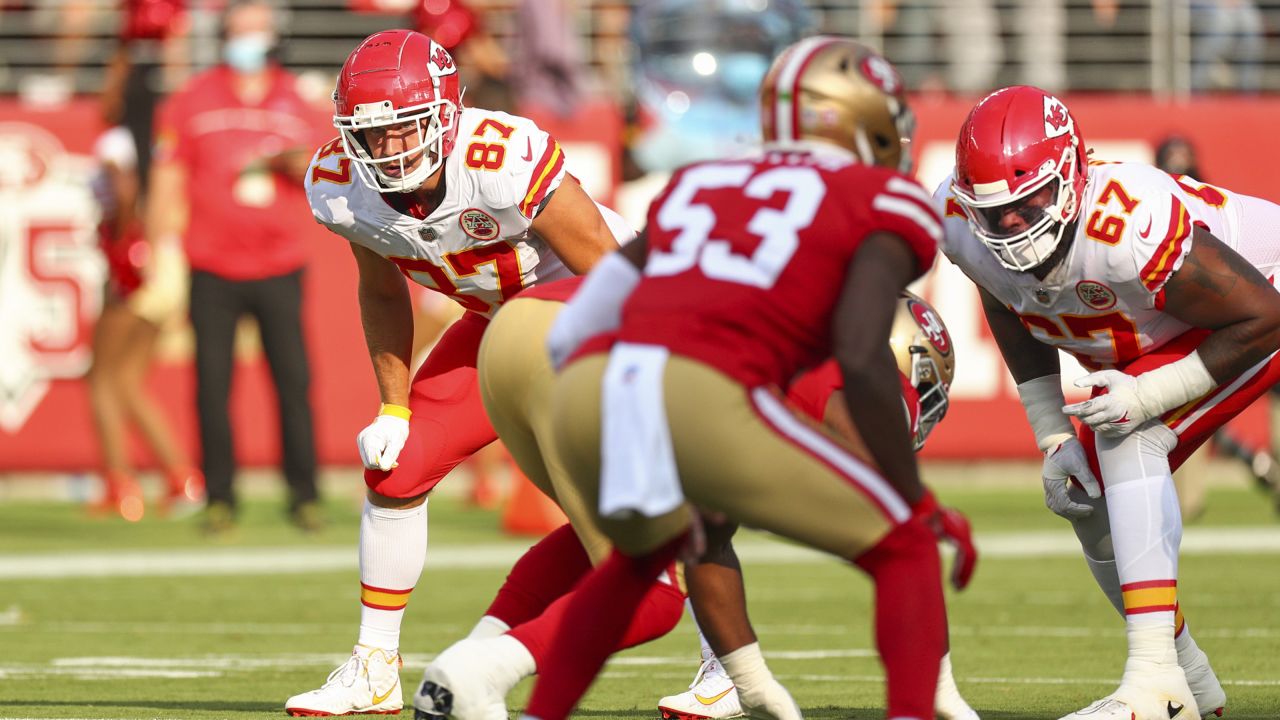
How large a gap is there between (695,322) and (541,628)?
858mm

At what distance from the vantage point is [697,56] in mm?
15977

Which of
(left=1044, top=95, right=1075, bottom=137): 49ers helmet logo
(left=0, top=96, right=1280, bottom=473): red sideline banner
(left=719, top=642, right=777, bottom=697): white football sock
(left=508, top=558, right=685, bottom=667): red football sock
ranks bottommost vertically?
(left=0, top=96, right=1280, bottom=473): red sideline banner

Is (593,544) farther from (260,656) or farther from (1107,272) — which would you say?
(260,656)

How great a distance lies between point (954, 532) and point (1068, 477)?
5.19ft

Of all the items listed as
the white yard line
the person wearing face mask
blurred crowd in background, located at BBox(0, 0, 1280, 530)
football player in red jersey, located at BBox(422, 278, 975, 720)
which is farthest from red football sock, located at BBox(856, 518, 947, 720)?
blurred crowd in background, located at BBox(0, 0, 1280, 530)

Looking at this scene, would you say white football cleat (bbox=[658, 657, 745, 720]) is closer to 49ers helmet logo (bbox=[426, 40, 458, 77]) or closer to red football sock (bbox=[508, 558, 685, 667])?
red football sock (bbox=[508, 558, 685, 667])

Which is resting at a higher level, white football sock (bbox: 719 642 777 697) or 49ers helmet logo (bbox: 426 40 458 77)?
49ers helmet logo (bbox: 426 40 458 77)

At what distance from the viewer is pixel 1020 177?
4684mm

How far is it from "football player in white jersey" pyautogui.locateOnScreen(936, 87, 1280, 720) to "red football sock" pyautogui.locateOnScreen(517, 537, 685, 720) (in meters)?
1.43

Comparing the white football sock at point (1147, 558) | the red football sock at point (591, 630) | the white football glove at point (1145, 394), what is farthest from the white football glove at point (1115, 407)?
the red football sock at point (591, 630)

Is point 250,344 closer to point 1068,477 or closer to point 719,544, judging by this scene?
point 1068,477

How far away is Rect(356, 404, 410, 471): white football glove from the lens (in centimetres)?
515

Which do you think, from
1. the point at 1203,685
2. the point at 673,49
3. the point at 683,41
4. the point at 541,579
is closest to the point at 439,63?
the point at 541,579

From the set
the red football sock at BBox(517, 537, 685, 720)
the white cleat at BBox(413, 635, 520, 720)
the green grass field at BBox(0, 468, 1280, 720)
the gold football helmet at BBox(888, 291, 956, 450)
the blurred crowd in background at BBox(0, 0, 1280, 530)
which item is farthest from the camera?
the blurred crowd in background at BBox(0, 0, 1280, 530)
